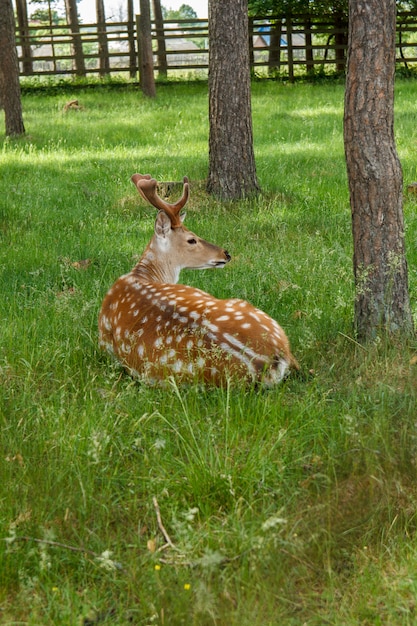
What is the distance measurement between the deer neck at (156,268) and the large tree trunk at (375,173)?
147cm

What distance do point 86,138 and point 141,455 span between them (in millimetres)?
10960

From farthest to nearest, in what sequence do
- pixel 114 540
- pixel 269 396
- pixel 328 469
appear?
pixel 269 396, pixel 328 469, pixel 114 540

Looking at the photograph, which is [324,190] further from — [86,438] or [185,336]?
[86,438]

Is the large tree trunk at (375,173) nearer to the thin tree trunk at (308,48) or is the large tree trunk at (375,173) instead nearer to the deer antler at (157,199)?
the deer antler at (157,199)

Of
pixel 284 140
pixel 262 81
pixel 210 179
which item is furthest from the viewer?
pixel 262 81

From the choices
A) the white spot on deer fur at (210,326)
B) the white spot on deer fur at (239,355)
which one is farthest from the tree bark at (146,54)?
the white spot on deer fur at (239,355)

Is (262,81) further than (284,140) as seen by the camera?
Yes

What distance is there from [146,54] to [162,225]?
15303 mm

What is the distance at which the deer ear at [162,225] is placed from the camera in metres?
5.92

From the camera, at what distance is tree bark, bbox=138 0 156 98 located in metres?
19.8

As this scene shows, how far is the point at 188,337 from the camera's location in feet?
14.4

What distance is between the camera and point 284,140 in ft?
44.2

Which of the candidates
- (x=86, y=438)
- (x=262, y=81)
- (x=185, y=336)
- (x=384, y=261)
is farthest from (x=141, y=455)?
(x=262, y=81)

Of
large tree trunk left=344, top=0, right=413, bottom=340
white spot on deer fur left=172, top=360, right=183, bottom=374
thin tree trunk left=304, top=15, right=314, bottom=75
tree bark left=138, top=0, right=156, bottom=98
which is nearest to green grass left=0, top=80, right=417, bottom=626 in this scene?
white spot on deer fur left=172, top=360, right=183, bottom=374
